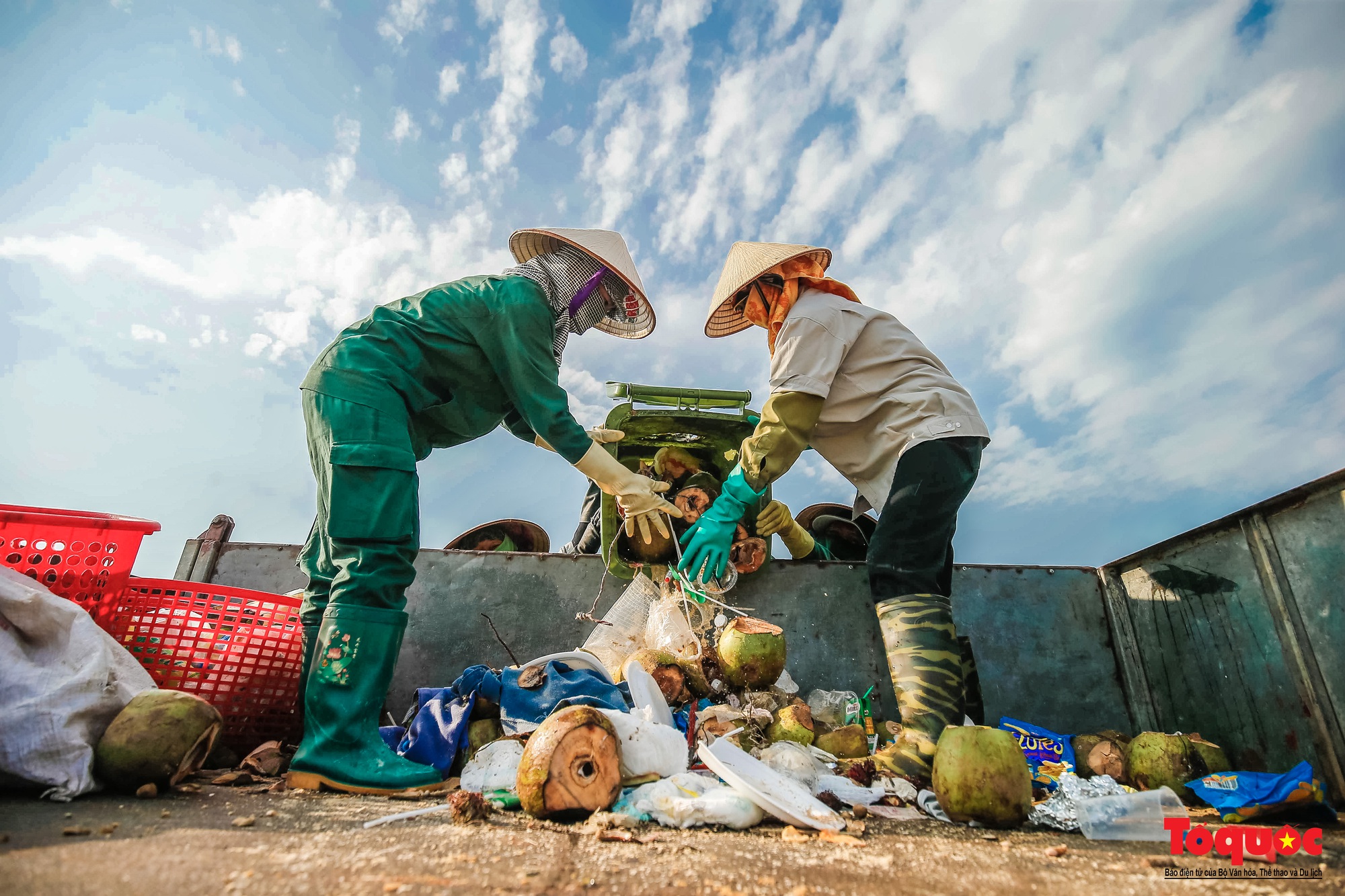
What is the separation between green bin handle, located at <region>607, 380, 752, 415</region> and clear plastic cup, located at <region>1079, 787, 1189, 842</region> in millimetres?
2712

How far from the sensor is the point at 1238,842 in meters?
1.58

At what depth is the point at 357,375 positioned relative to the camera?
2.46m

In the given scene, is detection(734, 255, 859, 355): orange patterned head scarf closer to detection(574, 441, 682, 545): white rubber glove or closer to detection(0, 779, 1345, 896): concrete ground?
detection(574, 441, 682, 545): white rubber glove

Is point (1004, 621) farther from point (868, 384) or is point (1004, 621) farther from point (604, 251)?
point (604, 251)

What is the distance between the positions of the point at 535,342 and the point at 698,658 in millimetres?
1622

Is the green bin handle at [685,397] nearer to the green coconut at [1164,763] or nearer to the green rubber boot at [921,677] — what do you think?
the green rubber boot at [921,677]

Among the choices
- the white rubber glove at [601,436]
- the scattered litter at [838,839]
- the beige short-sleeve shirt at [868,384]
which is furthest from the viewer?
the white rubber glove at [601,436]

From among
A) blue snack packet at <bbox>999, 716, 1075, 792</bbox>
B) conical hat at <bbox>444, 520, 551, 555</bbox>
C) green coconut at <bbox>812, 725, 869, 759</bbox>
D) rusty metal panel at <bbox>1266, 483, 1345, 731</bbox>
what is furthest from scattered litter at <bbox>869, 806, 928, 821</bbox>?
conical hat at <bbox>444, 520, 551, 555</bbox>

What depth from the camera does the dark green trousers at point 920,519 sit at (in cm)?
260

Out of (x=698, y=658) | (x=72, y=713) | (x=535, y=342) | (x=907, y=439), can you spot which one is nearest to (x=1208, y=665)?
(x=907, y=439)

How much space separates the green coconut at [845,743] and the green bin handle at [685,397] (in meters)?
1.99

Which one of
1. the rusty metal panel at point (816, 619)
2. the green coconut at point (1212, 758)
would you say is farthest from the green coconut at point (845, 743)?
the green coconut at point (1212, 758)

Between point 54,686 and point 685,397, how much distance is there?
306 centimetres

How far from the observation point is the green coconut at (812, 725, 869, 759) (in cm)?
260
